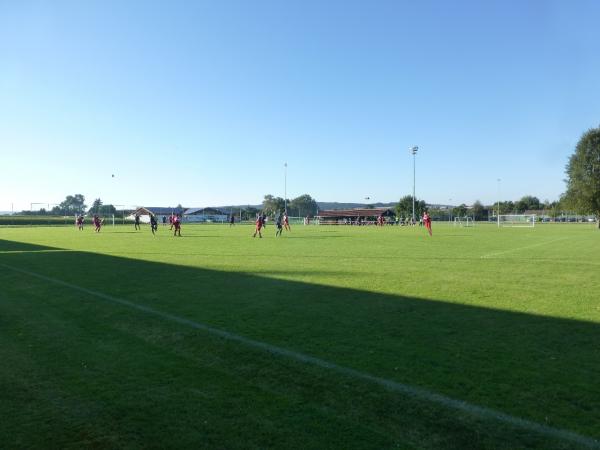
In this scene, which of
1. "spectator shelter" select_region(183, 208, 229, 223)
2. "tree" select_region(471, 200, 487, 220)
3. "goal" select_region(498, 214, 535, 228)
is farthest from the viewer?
"tree" select_region(471, 200, 487, 220)

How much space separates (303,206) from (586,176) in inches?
4179

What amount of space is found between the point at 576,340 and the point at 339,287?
17.0 feet

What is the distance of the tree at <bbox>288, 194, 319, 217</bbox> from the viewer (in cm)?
16262

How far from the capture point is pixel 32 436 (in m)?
3.55

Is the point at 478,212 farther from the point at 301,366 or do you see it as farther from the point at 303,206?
the point at 301,366

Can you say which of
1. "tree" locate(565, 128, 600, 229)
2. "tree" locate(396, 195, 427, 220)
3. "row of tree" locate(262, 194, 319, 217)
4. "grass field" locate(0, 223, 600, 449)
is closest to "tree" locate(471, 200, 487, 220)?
"tree" locate(396, 195, 427, 220)

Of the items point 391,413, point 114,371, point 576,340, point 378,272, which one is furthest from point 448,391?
point 378,272

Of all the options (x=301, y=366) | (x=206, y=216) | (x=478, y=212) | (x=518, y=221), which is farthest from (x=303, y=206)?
(x=301, y=366)

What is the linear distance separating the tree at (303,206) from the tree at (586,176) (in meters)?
98.3

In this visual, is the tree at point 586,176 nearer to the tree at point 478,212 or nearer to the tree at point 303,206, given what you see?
the tree at point 478,212

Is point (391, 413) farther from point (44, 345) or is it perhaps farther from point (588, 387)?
point (44, 345)

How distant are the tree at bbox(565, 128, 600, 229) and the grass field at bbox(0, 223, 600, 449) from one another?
67.1m

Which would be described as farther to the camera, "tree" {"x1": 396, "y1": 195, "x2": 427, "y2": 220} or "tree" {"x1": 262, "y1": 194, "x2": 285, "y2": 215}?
"tree" {"x1": 262, "y1": 194, "x2": 285, "y2": 215}

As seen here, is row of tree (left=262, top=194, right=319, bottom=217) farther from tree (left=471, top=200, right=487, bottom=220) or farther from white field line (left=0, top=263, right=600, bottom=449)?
white field line (left=0, top=263, right=600, bottom=449)
